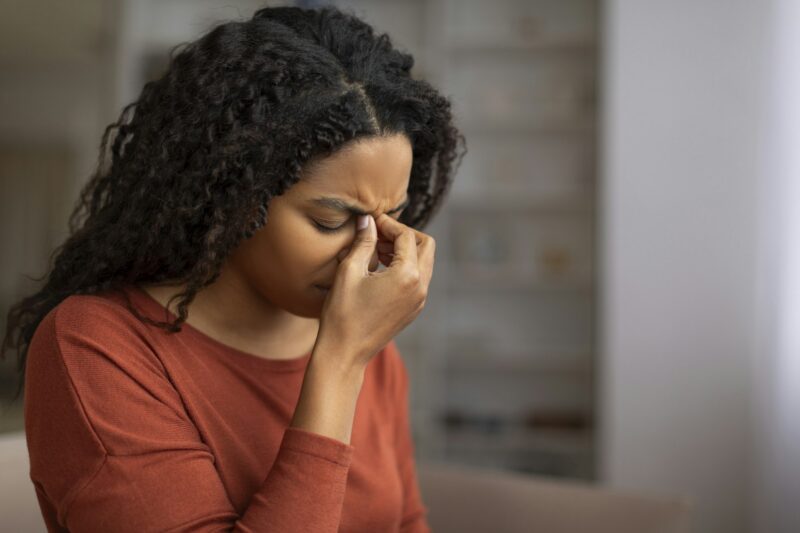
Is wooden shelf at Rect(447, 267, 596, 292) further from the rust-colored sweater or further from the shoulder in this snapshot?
the shoulder

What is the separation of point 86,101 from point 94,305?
3343mm

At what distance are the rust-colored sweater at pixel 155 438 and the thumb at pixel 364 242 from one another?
207 millimetres

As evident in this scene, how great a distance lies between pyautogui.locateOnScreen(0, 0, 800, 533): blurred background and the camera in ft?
10.7

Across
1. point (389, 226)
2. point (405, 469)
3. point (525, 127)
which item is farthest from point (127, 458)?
point (525, 127)

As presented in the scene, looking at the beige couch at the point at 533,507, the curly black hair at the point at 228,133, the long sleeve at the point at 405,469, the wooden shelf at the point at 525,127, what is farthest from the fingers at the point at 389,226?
the wooden shelf at the point at 525,127

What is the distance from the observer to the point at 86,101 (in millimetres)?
4066

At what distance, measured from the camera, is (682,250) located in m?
3.42

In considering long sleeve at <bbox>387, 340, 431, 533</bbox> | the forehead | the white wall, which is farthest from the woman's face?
the white wall

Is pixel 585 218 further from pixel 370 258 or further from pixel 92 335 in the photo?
pixel 92 335

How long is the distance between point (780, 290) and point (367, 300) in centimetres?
220

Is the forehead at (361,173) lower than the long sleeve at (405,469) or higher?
higher

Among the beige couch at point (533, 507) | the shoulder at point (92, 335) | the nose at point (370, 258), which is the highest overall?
the nose at point (370, 258)

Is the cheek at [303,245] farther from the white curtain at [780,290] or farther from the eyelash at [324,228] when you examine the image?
the white curtain at [780,290]

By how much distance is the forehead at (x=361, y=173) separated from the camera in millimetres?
1010
